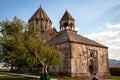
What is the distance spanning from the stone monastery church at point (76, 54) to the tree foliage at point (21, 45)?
6806 millimetres

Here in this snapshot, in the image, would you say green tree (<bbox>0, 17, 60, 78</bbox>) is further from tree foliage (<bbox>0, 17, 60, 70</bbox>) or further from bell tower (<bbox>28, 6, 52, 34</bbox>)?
bell tower (<bbox>28, 6, 52, 34</bbox>)

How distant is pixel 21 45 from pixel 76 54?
15860 millimetres

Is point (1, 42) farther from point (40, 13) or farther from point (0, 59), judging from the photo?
point (40, 13)

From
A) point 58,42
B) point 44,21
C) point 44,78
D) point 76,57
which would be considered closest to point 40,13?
point 44,21

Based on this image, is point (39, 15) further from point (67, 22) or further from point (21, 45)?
point (21, 45)

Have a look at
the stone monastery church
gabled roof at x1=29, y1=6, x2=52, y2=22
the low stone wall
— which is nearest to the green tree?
the stone monastery church

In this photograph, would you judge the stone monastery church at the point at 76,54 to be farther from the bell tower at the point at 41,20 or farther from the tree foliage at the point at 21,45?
the tree foliage at the point at 21,45

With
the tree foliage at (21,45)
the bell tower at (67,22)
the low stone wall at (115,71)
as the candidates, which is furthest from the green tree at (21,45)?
the low stone wall at (115,71)

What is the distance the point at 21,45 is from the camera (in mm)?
28609

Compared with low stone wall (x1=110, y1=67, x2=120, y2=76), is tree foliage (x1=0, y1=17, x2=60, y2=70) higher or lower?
higher

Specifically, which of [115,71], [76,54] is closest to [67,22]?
[76,54]

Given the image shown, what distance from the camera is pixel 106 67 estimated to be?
4825cm

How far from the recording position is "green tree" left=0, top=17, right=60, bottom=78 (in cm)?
2895

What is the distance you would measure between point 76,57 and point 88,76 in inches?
202
